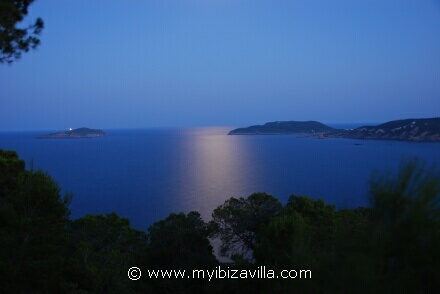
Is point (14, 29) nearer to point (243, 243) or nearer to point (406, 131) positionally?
point (243, 243)

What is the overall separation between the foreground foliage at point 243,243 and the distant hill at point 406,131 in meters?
76.3

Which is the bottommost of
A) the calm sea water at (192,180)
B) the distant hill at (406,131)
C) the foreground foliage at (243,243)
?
the calm sea water at (192,180)

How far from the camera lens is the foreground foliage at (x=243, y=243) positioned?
2.14 metres

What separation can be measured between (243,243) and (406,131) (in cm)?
8483

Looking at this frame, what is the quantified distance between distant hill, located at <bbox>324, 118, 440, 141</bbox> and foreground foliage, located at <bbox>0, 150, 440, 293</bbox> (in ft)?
250

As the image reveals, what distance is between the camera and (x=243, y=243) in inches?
463

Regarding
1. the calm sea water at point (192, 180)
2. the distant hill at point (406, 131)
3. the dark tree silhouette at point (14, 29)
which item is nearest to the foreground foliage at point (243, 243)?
the dark tree silhouette at point (14, 29)

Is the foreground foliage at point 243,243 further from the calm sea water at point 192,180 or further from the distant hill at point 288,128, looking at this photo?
the distant hill at point 288,128

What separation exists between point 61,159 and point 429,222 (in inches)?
2835

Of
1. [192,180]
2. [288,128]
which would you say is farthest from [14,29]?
[288,128]

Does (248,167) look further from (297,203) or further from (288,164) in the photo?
(297,203)

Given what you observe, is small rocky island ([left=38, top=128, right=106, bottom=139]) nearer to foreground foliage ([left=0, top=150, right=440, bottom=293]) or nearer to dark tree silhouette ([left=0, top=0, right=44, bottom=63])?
foreground foliage ([left=0, top=150, right=440, bottom=293])

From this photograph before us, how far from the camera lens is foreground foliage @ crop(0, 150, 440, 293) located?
2139 mm

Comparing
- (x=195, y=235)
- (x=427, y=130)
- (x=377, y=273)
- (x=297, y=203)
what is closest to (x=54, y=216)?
(x=195, y=235)
